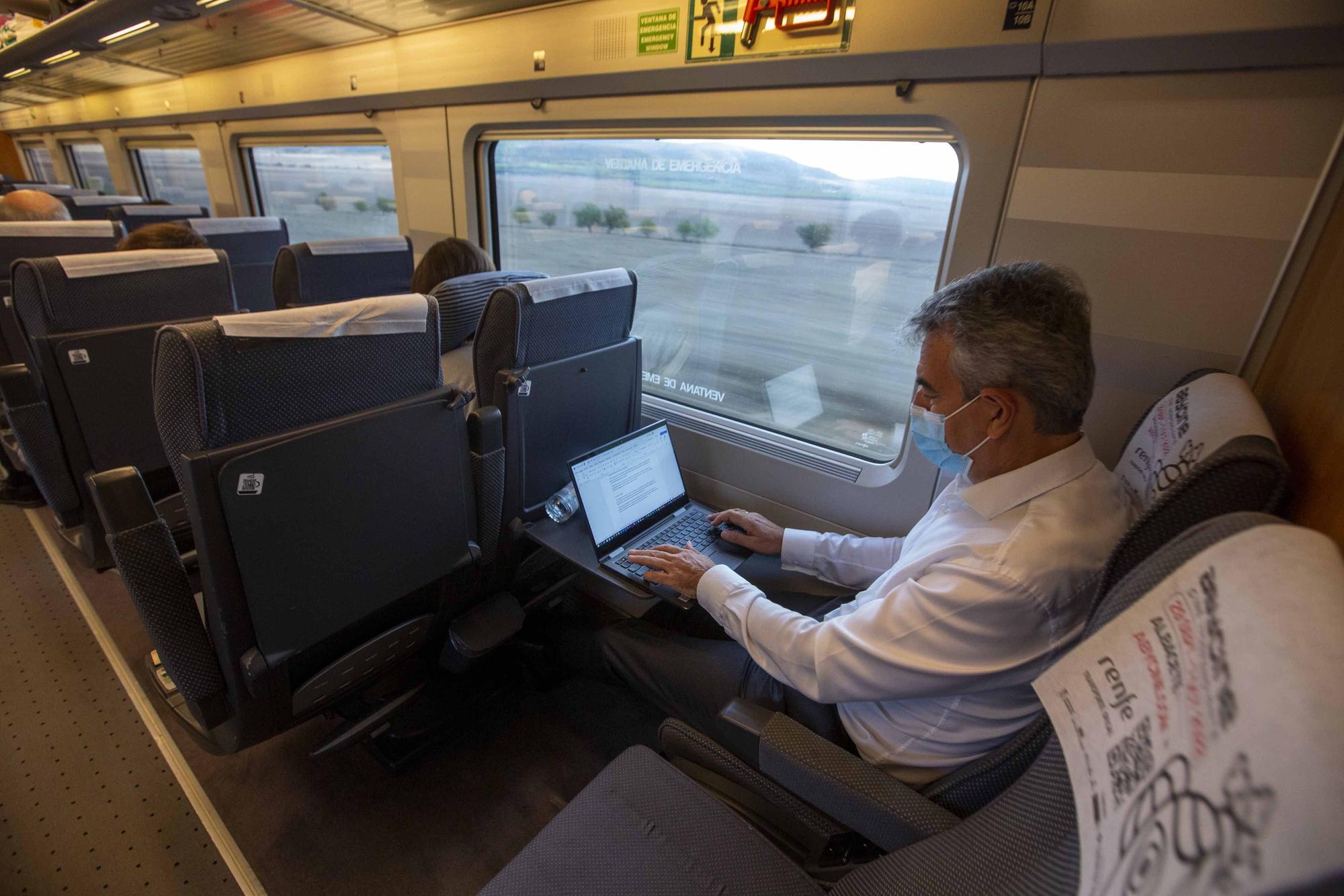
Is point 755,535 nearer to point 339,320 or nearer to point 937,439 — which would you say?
point 937,439

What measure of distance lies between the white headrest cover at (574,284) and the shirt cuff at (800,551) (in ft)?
3.48

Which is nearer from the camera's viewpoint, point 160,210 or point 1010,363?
point 1010,363

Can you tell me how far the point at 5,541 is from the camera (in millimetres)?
2961

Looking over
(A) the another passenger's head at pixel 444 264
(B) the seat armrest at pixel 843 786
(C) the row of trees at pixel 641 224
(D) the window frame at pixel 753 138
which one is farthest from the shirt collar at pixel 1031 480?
(A) the another passenger's head at pixel 444 264

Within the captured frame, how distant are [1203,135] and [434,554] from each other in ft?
7.20

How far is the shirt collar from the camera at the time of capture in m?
1.25

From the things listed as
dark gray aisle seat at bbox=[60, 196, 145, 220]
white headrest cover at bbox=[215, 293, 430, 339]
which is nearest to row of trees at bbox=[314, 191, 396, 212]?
dark gray aisle seat at bbox=[60, 196, 145, 220]

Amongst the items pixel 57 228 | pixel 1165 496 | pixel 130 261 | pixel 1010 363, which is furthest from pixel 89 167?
pixel 1165 496

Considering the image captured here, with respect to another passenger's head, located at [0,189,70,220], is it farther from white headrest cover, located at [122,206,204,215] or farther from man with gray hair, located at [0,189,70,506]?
white headrest cover, located at [122,206,204,215]

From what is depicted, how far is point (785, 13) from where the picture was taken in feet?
6.11

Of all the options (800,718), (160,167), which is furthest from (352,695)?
(160,167)

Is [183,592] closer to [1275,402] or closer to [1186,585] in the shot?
[1186,585]

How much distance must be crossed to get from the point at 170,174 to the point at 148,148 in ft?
1.04

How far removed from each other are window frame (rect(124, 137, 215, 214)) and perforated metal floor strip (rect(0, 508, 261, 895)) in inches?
199
